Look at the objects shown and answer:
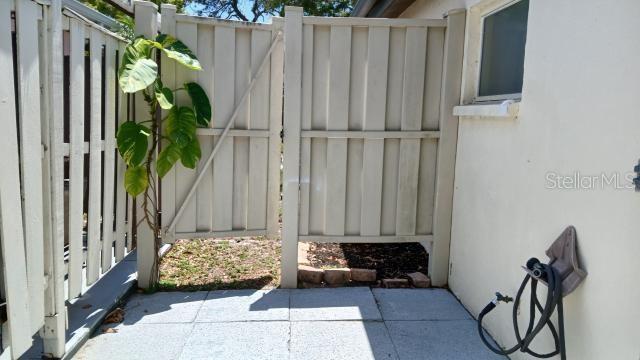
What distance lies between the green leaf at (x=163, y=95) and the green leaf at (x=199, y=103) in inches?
6.8

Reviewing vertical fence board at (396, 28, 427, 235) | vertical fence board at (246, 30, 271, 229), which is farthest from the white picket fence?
vertical fence board at (396, 28, 427, 235)

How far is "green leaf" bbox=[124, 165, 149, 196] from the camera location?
11.3 ft

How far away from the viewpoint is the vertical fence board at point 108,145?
10.5 feet

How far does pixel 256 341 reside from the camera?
299cm

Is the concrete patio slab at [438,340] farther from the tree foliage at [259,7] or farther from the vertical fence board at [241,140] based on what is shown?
the tree foliage at [259,7]

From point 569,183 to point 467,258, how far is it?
146cm

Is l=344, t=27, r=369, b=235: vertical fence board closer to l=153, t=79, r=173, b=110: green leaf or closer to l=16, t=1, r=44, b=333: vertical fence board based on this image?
l=153, t=79, r=173, b=110: green leaf

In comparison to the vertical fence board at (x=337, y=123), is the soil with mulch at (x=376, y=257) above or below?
below

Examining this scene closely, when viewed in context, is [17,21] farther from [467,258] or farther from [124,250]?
[467,258]

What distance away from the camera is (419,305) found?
3.60m

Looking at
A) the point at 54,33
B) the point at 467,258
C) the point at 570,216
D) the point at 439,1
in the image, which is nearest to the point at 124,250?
the point at 54,33

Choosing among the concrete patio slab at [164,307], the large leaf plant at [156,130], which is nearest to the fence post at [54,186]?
the concrete patio slab at [164,307]

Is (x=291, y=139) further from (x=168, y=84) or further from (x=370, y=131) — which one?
(x=168, y=84)

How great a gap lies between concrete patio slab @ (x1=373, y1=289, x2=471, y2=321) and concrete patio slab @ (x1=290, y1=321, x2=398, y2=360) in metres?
0.27
